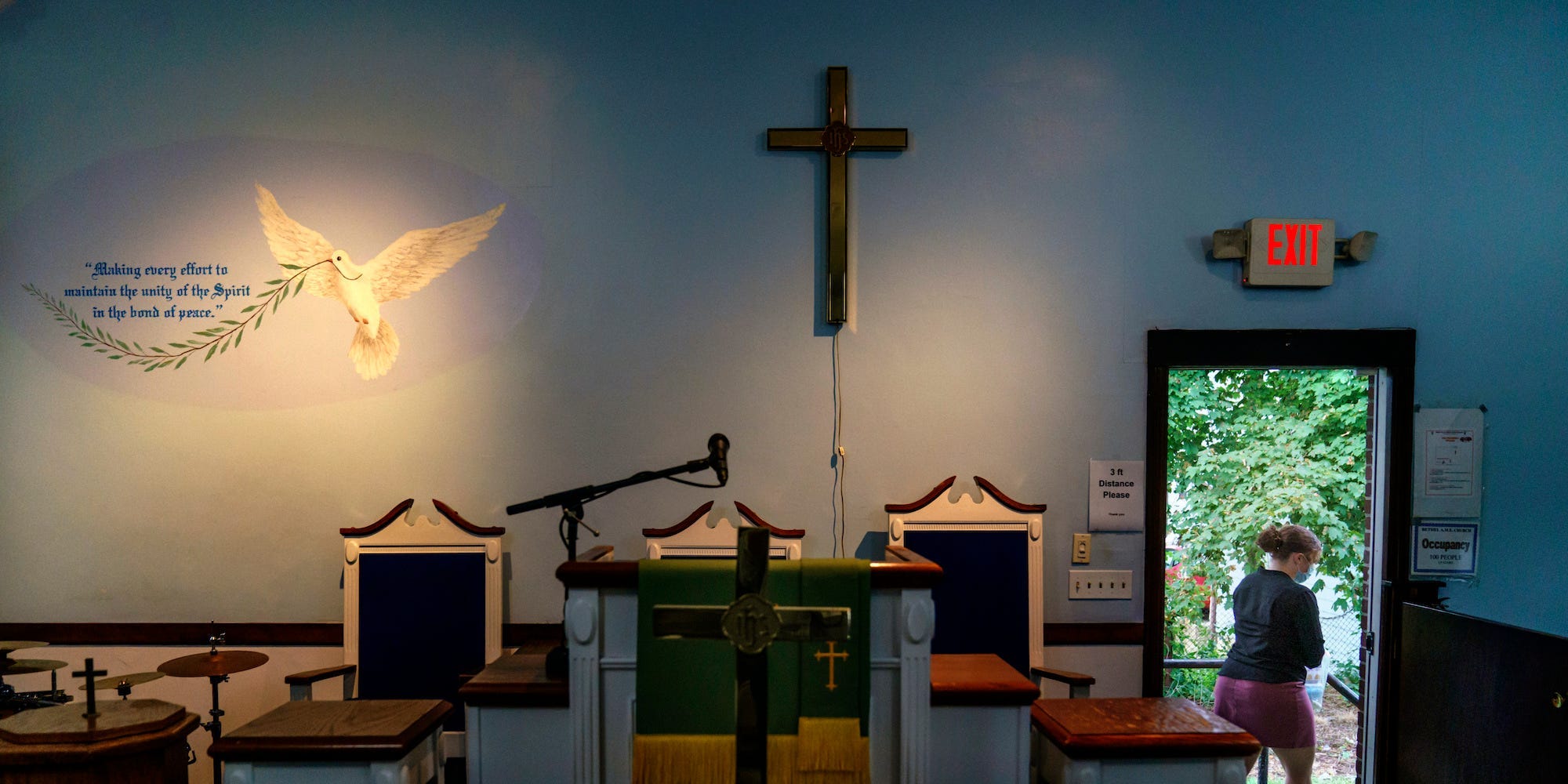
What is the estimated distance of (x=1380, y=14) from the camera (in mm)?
3730

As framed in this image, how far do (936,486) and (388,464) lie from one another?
247 centimetres

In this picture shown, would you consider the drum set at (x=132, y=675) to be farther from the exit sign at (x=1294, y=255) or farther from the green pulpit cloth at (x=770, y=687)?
the exit sign at (x=1294, y=255)

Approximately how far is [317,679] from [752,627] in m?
2.12

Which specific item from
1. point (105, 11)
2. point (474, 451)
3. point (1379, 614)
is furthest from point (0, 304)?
point (1379, 614)

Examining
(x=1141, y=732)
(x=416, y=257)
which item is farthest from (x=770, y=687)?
(x=416, y=257)

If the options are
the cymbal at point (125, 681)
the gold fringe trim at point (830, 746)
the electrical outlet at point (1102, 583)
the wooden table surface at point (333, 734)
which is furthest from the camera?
the electrical outlet at point (1102, 583)

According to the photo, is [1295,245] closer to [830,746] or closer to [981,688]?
[981,688]

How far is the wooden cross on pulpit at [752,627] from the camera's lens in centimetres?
202

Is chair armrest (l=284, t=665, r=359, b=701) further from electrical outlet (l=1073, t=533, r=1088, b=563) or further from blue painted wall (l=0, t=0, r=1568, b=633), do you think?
electrical outlet (l=1073, t=533, r=1088, b=563)

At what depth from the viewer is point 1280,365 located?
3.69 meters

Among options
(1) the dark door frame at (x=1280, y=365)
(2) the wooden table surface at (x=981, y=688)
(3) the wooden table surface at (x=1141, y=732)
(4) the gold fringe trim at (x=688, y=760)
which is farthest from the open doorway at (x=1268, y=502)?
(4) the gold fringe trim at (x=688, y=760)

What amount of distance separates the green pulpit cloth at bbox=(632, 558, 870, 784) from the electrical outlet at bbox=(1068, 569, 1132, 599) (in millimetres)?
1862

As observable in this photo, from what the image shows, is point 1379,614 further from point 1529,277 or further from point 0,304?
point 0,304

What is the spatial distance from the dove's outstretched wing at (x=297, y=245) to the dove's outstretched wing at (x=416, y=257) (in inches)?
7.6
